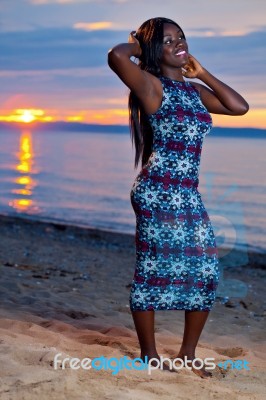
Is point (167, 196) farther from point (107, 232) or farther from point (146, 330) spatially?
point (107, 232)

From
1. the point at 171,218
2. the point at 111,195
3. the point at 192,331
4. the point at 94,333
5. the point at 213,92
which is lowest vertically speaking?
the point at 111,195

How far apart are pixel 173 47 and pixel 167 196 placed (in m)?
0.85

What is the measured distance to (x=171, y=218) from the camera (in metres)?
4.20

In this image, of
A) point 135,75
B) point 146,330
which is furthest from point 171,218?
point 135,75

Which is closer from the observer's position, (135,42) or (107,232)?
(135,42)

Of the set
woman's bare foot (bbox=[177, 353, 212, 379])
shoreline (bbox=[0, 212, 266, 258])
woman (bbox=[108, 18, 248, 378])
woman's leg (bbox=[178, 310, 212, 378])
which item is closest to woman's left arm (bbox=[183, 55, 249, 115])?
Result: woman (bbox=[108, 18, 248, 378])

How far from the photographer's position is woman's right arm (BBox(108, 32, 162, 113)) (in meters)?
4.06

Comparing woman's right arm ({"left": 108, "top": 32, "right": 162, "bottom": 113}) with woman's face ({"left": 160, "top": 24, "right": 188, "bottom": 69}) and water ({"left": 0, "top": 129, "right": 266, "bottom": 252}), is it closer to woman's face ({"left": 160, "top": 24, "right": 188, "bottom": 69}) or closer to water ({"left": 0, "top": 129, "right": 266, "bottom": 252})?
woman's face ({"left": 160, "top": 24, "right": 188, "bottom": 69})

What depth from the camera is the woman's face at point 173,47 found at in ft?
13.9

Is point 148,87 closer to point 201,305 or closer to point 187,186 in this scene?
point 187,186

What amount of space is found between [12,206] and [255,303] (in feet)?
47.4

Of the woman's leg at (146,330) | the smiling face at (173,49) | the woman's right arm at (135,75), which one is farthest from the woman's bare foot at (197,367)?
the smiling face at (173,49)

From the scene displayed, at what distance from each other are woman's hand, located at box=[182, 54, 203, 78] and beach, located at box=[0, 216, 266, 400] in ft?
5.65

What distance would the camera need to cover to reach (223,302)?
7477 mm
